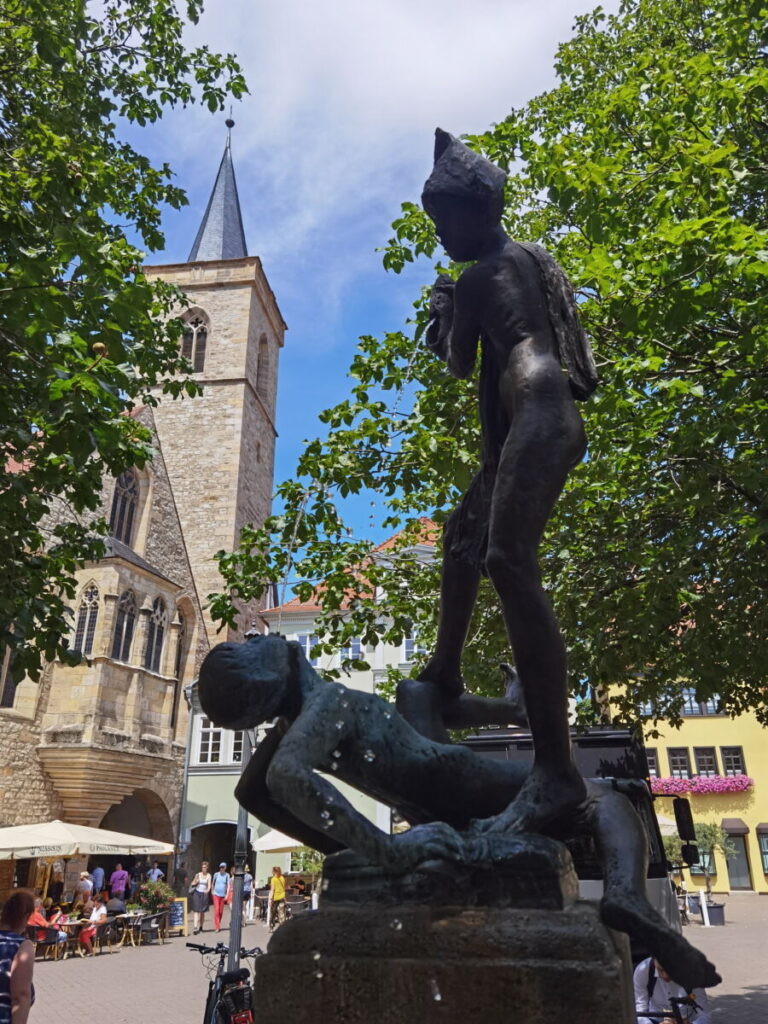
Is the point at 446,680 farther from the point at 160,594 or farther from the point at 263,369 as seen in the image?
the point at 263,369

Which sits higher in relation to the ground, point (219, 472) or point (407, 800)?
point (219, 472)

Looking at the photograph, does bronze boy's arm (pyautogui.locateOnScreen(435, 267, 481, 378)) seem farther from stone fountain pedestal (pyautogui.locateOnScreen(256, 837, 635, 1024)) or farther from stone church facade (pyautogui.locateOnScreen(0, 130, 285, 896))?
stone church facade (pyautogui.locateOnScreen(0, 130, 285, 896))

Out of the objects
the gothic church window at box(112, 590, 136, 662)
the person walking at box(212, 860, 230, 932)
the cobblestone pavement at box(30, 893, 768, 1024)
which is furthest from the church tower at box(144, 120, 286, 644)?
the cobblestone pavement at box(30, 893, 768, 1024)

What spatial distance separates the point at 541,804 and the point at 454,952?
451 millimetres

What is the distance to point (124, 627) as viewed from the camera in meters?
28.2

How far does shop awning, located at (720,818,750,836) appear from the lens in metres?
35.0

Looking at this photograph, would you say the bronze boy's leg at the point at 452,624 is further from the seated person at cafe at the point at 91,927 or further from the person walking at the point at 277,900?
the person walking at the point at 277,900

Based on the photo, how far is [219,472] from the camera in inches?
1556

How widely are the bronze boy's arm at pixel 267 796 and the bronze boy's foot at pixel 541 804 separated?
0.46m

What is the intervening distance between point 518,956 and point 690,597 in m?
6.99

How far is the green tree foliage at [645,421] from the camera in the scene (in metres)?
7.22

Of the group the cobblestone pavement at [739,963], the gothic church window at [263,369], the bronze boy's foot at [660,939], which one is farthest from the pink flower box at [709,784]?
the bronze boy's foot at [660,939]

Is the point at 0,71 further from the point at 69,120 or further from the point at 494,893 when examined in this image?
the point at 494,893

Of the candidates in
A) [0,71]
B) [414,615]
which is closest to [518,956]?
[414,615]
